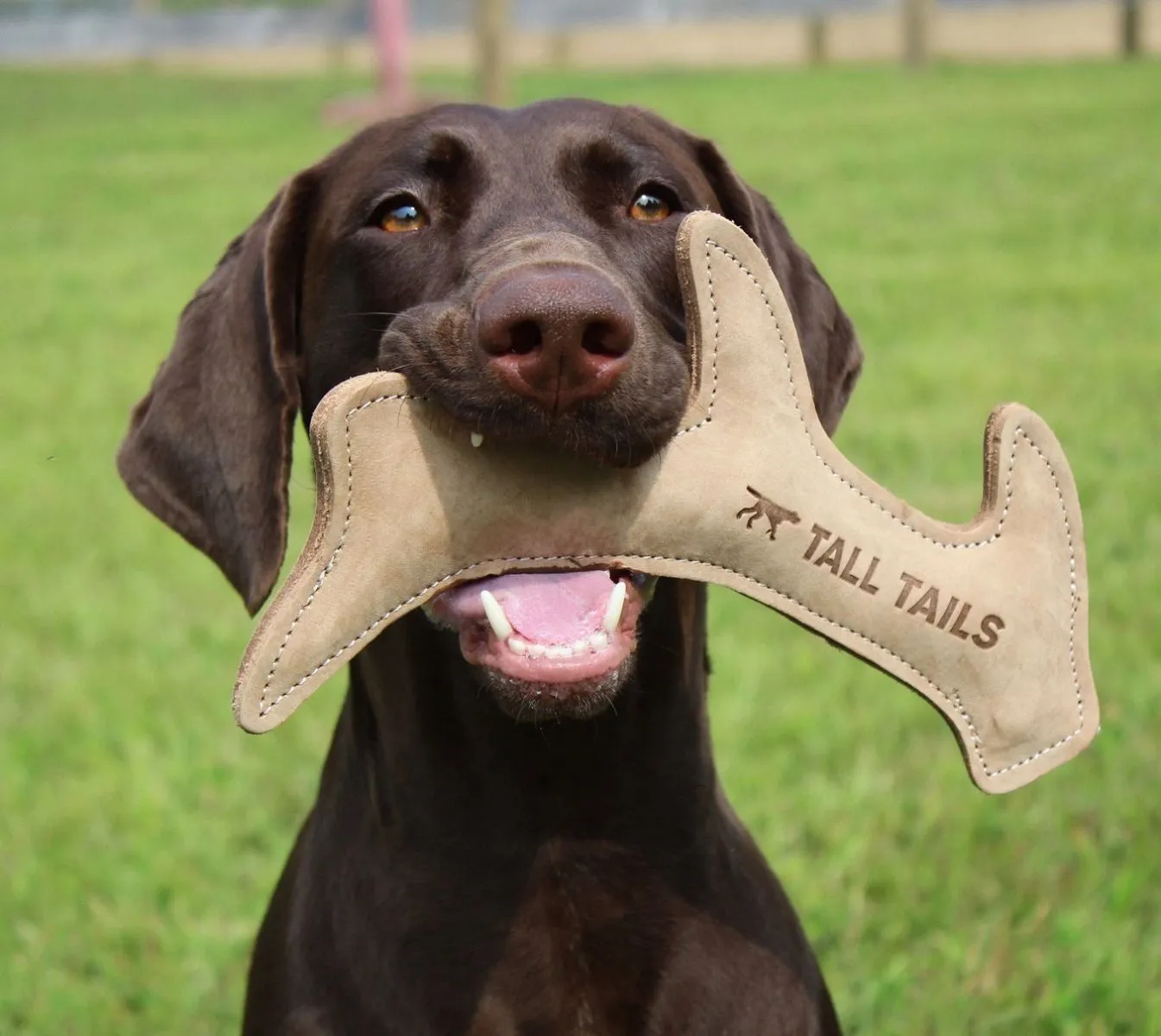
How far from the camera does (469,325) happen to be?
2.27 meters

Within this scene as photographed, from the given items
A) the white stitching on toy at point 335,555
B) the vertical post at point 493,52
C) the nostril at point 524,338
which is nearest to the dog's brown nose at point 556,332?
the nostril at point 524,338

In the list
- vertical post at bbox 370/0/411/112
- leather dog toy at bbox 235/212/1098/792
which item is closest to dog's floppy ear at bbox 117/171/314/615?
leather dog toy at bbox 235/212/1098/792

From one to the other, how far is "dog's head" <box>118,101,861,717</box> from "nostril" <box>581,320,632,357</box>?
4 cm

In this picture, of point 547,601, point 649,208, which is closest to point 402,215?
point 649,208

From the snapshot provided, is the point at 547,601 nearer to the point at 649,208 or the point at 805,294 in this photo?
the point at 649,208

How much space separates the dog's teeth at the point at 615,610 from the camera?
2.37 meters

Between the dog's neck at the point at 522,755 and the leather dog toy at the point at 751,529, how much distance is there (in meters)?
0.41

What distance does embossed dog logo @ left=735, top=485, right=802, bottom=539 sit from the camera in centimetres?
243

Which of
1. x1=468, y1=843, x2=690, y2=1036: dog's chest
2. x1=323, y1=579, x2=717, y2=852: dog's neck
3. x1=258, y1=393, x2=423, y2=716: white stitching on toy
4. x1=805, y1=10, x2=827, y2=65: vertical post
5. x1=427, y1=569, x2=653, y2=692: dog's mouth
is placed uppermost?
x1=258, y1=393, x2=423, y2=716: white stitching on toy

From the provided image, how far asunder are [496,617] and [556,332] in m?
0.46

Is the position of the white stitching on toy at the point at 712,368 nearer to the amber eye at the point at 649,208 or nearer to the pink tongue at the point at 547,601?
the pink tongue at the point at 547,601

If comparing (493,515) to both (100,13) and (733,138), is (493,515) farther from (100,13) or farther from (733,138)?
(100,13)

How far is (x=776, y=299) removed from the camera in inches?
Answer: 97.4

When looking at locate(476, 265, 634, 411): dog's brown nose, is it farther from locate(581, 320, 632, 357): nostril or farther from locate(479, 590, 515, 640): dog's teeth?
locate(479, 590, 515, 640): dog's teeth
